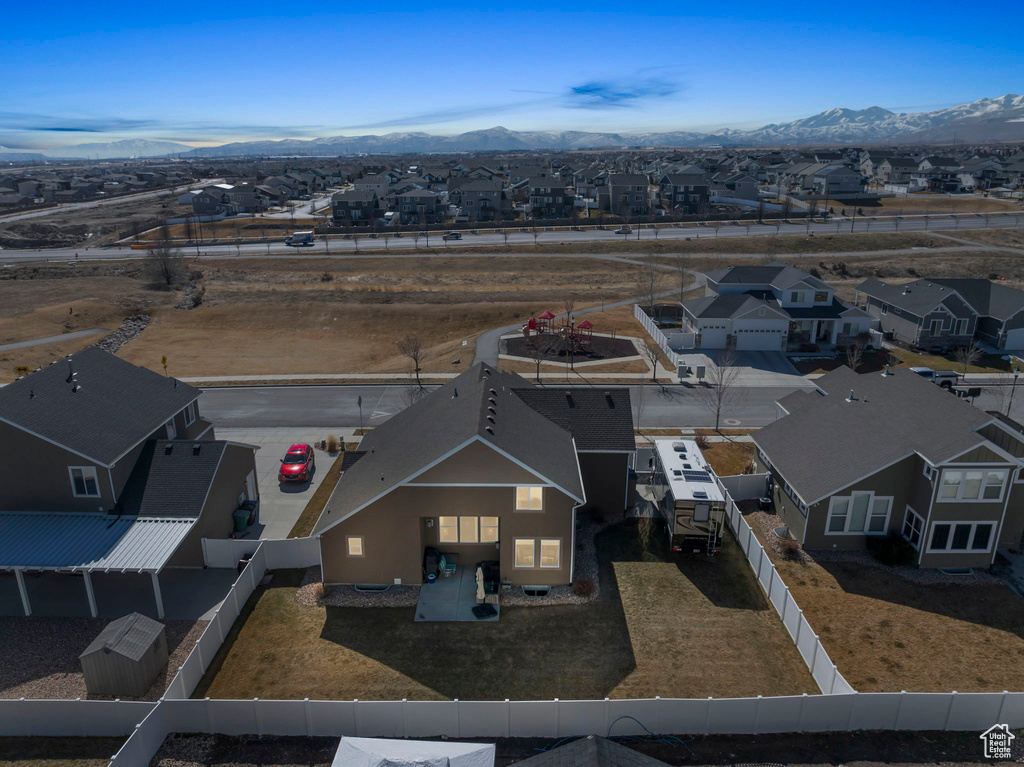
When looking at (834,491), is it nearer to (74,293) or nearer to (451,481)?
(451,481)

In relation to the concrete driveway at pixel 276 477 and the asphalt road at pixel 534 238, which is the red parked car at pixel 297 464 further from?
the asphalt road at pixel 534 238

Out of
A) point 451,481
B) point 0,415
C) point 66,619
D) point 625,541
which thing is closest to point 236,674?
point 66,619

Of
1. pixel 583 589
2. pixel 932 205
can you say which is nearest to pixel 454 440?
pixel 583 589

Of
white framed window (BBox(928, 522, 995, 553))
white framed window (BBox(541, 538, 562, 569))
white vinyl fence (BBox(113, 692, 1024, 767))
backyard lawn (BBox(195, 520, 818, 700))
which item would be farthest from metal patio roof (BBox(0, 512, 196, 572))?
white framed window (BBox(928, 522, 995, 553))

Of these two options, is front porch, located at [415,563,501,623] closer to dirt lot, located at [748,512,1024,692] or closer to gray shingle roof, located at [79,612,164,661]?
gray shingle roof, located at [79,612,164,661]

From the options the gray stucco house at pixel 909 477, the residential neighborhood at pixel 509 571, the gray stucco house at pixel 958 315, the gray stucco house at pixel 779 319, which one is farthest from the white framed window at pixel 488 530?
the gray stucco house at pixel 958 315

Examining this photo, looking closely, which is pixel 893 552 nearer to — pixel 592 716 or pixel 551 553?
pixel 551 553
